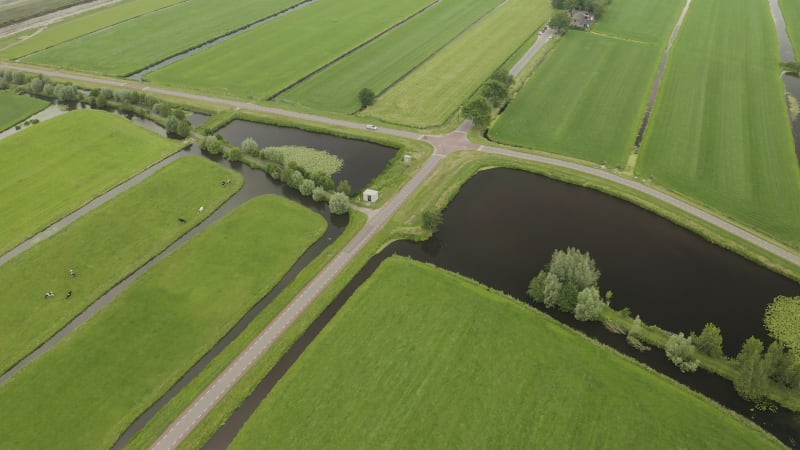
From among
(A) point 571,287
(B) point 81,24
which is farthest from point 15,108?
(A) point 571,287

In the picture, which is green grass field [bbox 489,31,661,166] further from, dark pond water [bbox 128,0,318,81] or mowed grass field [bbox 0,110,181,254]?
dark pond water [bbox 128,0,318,81]

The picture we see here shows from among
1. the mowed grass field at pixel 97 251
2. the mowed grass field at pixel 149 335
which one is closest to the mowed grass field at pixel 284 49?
the mowed grass field at pixel 97 251

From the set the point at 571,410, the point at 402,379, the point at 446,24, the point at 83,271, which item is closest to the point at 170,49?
the point at 446,24

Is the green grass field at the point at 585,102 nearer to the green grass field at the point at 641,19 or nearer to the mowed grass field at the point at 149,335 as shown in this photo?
the green grass field at the point at 641,19

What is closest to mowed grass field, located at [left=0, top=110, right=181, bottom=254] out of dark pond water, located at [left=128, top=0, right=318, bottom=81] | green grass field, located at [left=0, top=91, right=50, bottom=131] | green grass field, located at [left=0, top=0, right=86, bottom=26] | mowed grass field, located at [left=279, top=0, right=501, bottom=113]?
green grass field, located at [left=0, top=91, right=50, bottom=131]

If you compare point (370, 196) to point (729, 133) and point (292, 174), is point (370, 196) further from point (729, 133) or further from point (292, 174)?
point (729, 133)
